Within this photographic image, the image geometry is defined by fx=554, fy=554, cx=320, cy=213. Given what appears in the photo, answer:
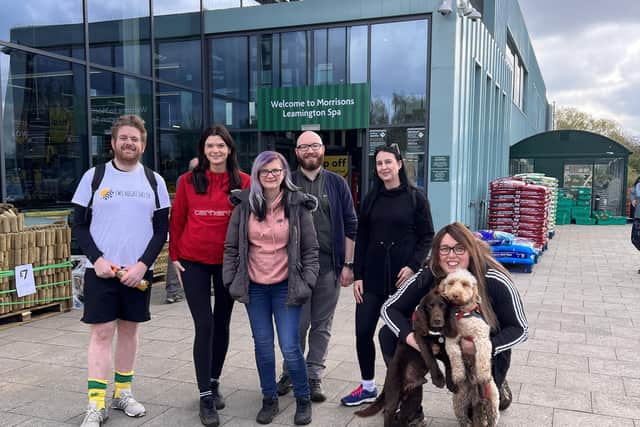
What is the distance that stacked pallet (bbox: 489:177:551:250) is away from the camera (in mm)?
11609

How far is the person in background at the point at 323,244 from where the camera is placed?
391cm

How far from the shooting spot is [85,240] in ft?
11.2

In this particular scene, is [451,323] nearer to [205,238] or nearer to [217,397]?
[205,238]

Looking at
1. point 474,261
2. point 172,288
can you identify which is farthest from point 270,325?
point 172,288

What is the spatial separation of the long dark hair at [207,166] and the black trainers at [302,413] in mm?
1450

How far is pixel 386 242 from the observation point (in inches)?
144

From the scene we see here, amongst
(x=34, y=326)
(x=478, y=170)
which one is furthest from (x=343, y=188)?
(x=478, y=170)

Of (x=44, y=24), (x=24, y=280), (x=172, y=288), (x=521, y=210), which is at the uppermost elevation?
(x=44, y=24)

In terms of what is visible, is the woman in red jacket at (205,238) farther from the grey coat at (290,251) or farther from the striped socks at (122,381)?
the striped socks at (122,381)

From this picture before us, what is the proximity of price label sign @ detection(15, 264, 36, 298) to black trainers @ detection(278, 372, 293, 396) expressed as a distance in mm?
3453

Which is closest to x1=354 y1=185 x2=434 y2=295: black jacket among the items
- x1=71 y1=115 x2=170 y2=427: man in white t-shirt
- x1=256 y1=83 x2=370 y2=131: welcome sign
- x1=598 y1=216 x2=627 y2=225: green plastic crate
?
x1=71 y1=115 x2=170 y2=427: man in white t-shirt

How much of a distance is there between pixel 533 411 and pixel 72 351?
12.9 ft

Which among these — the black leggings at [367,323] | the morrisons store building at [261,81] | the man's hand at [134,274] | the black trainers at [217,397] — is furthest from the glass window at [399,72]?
the man's hand at [134,274]

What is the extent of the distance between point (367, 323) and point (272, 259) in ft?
2.63
